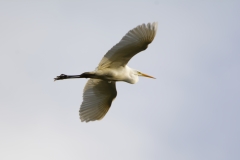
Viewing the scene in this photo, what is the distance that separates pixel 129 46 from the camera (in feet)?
42.6

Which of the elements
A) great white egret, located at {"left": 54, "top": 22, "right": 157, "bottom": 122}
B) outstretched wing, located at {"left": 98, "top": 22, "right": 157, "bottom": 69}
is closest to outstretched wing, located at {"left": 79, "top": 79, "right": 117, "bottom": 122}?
great white egret, located at {"left": 54, "top": 22, "right": 157, "bottom": 122}

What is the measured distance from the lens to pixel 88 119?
47.6ft

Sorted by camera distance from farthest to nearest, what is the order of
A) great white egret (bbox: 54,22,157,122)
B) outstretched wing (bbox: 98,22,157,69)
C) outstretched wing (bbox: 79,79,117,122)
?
outstretched wing (bbox: 79,79,117,122) < great white egret (bbox: 54,22,157,122) < outstretched wing (bbox: 98,22,157,69)

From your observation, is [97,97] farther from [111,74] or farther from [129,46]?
Result: [129,46]

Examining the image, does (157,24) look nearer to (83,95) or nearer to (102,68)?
(102,68)

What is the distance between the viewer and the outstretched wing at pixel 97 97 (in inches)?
576

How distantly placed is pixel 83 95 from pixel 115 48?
7.20 ft

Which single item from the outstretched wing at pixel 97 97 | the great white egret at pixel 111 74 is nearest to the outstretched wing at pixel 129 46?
the great white egret at pixel 111 74

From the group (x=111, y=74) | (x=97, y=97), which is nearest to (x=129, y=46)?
(x=111, y=74)

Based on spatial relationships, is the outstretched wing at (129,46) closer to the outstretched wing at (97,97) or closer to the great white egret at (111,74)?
the great white egret at (111,74)

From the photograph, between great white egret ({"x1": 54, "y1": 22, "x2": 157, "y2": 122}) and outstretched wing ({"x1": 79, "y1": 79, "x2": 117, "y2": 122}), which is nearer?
great white egret ({"x1": 54, "y1": 22, "x2": 157, "y2": 122})

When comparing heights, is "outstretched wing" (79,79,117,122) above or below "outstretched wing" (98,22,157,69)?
below

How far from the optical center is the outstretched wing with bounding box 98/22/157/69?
12.4 metres

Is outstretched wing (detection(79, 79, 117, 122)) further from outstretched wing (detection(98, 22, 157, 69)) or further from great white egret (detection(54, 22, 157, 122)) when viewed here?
outstretched wing (detection(98, 22, 157, 69))
